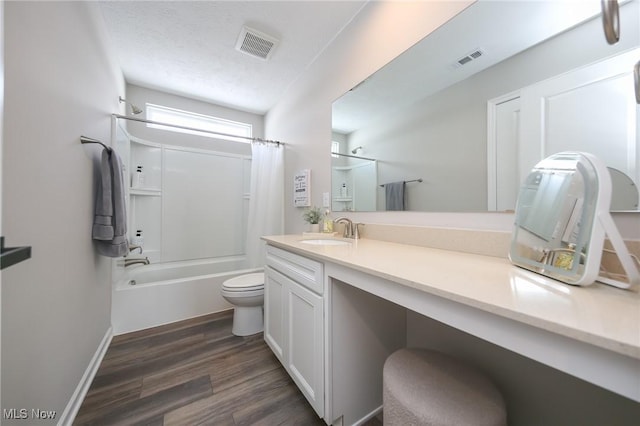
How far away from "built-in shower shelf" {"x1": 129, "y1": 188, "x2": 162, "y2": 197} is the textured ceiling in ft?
3.89

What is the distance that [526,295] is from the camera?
51 cm

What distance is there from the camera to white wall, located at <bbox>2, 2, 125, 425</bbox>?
749mm

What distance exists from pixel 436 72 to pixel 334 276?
121cm

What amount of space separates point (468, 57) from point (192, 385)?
2.34m

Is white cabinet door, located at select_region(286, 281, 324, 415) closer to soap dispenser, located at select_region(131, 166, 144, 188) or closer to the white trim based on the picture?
the white trim

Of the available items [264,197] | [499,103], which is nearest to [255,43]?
[264,197]

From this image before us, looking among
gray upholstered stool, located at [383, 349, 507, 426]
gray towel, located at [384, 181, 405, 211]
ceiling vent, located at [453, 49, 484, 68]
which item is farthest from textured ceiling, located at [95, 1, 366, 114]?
gray upholstered stool, located at [383, 349, 507, 426]

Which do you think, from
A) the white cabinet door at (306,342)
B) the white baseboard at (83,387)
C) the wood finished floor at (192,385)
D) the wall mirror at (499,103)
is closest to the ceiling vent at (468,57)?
the wall mirror at (499,103)

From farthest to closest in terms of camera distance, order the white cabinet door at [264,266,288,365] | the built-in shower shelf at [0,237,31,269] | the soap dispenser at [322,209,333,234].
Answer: the soap dispenser at [322,209,333,234]
the white cabinet door at [264,266,288,365]
the built-in shower shelf at [0,237,31,269]

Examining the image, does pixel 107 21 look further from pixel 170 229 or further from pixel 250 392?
pixel 250 392

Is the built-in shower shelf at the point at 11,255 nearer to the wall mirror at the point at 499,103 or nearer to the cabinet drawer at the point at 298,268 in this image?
the cabinet drawer at the point at 298,268

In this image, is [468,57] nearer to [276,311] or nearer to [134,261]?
Result: [276,311]

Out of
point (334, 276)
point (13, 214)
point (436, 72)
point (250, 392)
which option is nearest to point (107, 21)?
point (13, 214)

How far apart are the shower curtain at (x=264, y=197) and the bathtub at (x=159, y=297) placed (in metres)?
0.30
